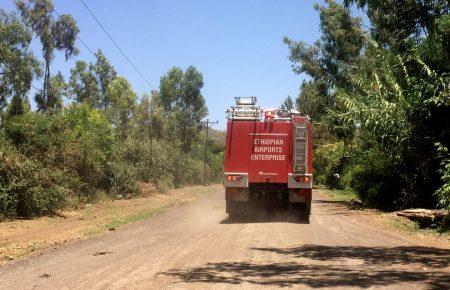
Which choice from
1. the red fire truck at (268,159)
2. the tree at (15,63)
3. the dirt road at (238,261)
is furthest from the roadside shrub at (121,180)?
the dirt road at (238,261)

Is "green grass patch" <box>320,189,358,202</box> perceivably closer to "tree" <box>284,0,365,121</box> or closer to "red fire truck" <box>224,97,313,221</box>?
"tree" <box>284,0,365,121</box>

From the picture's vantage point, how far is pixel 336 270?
8305mm

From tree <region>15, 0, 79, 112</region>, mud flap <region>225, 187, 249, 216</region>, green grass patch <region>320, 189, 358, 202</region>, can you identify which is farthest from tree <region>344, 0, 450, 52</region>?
tree <region>15, 0, 79, 112</region>

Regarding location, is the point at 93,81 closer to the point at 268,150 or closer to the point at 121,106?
the point at 121,106

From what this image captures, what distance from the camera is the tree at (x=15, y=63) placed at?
→ 105 feet

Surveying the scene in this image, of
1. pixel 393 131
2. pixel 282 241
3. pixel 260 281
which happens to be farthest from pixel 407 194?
pixel 260 281

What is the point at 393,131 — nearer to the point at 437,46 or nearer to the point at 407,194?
the point at 407,194

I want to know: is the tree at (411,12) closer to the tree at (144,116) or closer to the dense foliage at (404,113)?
the dense foliage at (404,113)

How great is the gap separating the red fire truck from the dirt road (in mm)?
1809

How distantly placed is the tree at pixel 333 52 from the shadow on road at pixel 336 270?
76.4 feet

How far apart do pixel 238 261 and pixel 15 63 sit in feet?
94.0

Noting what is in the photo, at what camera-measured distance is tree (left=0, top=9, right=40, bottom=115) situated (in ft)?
105

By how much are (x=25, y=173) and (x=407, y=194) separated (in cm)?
1537

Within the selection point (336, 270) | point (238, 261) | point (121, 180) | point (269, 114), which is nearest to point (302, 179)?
point (269, 114)
